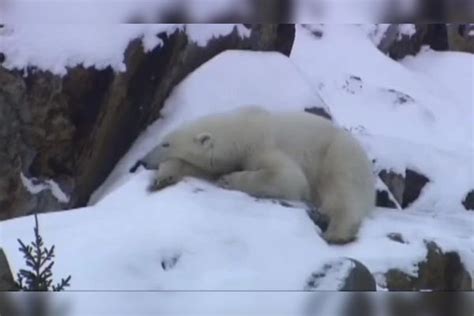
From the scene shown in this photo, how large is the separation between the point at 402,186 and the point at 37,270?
3.11 ft

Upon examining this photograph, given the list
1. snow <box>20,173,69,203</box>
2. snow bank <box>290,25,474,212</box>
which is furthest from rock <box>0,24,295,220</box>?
snow bank <box>290,25,474,212</box>

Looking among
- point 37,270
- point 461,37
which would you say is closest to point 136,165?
point 37,270

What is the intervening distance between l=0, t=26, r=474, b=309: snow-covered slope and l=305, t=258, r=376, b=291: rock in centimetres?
2

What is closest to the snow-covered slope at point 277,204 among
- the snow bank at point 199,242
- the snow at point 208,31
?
the snow bank at point 199,242

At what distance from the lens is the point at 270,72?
1.96 meters

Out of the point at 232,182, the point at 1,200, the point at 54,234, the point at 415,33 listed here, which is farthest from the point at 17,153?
the point at 415,33

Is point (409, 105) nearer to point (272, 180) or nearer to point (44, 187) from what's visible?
point (272, 180)

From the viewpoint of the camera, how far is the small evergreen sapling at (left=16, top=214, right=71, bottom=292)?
1.45m

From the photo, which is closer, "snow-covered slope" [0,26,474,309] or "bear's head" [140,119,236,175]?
"snow-covered slope" [0,26,474,309]

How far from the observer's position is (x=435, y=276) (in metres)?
1.76

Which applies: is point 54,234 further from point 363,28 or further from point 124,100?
point 363,28

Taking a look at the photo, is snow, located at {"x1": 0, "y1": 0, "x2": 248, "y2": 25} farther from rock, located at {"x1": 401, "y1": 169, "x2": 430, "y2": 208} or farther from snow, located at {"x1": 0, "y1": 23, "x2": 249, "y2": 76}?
rock, located at {"x1": 401, "y1": 169, "x2": 430, "y2": 208}

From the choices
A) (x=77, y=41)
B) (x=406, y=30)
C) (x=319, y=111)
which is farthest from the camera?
(x=319, y=111)

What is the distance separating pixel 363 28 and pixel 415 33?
137mm
